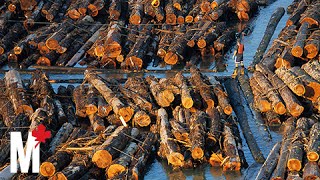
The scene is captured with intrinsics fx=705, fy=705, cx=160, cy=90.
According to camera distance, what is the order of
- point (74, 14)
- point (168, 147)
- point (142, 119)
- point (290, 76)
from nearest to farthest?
point (168, 147) < point (142, 119) < point (290, 76) < point (74, 14)

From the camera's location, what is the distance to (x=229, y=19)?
39.7 m

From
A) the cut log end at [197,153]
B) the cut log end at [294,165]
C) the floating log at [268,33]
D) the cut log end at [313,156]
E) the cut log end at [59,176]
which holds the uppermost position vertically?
the cut log end at [59,176]

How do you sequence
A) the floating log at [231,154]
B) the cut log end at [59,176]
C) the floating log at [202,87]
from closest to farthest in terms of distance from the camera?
1. the cut log end at [59,176]
2. the floating log at [231,154]
3. the floating log at [202,87]

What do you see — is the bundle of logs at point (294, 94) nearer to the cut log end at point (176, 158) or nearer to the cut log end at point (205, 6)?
the cut log end at point (176, 158)

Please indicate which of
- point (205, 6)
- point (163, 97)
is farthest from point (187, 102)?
point (205, 6)

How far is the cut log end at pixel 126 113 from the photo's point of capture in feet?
83.8

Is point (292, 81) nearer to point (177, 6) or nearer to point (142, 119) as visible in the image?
point (142, 119)

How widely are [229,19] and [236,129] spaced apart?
52.1ft

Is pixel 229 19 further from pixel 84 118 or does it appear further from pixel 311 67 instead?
pixel 84 118

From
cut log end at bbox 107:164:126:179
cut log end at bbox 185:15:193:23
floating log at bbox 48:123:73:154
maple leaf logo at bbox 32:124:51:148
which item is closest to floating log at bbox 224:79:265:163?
cut log end at bbox 107:164:126:179

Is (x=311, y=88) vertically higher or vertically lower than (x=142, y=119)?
higher

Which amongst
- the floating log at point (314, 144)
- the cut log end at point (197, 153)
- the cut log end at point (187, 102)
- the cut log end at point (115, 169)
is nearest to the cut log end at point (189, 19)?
the cut log end at point (187, 102)

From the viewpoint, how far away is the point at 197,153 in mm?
22625

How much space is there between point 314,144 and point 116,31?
14473mm
